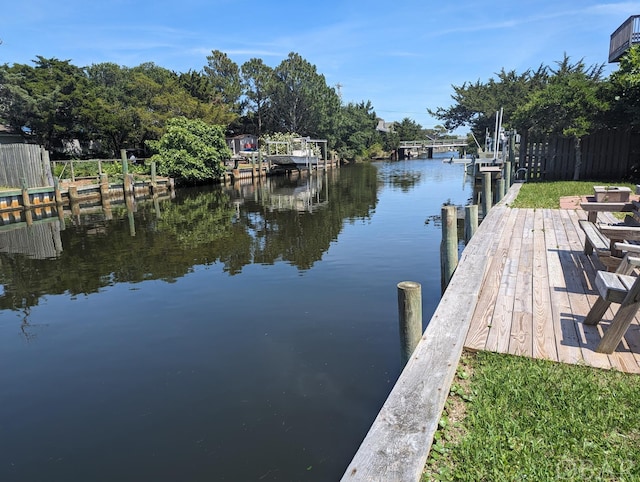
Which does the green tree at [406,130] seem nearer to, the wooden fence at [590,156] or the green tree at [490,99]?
the green tree at [490,99]

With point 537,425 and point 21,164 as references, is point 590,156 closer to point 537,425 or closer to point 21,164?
point 537,425

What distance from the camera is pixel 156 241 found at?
1285 centimetres

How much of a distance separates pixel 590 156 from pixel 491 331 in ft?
55.5

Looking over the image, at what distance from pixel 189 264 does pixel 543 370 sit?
27.4 feet

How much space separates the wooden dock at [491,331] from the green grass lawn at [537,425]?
0.15m

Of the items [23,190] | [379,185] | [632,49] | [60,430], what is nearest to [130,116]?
[23,190]

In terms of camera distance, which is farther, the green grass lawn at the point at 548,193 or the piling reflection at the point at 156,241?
the green grass lawn at the point at 548,193

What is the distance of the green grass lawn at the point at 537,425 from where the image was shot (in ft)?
8.16

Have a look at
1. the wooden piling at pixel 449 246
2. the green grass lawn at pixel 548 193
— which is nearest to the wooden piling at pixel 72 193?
the green grass lawn at pixel 548 193

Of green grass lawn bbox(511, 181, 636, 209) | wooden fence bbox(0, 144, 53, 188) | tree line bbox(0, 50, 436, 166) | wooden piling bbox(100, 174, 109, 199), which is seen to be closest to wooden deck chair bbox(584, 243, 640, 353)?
green grass lawn bbox(511, 181, 636, 209)

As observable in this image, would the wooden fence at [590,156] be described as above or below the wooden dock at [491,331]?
above

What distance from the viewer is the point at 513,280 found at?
552cm

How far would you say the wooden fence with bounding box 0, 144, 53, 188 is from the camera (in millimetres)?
18969

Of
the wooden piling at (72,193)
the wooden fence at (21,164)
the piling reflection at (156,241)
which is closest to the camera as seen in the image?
the piling reflection at (156,241)
